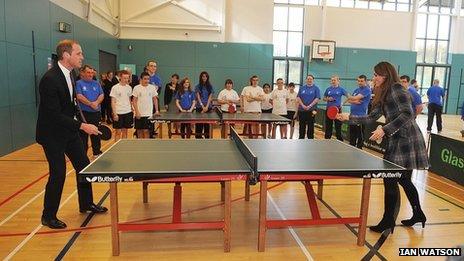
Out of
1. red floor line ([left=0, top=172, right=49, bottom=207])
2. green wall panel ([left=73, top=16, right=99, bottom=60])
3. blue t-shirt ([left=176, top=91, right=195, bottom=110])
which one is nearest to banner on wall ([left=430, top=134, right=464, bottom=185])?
blue t-shirt ([left=176, top=91, right=195, bottom=110])

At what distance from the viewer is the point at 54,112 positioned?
3359 mm

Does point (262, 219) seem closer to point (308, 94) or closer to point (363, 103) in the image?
point (363, 103)

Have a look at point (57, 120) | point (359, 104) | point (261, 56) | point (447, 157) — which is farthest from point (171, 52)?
point (57, 120)

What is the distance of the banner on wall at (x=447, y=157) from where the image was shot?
5.73 metres

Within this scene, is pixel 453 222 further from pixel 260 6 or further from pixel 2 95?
pixel 260 6

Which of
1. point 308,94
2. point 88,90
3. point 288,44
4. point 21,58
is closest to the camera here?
point 88,90

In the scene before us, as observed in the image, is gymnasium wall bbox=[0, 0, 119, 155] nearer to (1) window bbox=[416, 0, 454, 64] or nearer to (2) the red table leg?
(2) the red table leg

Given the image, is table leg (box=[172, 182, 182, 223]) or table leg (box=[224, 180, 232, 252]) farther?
table leg (box=[172, 182, 182, 223])

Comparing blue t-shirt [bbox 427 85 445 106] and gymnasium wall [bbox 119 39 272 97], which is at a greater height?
gymnasium wall [bbox 119 39 272 97]

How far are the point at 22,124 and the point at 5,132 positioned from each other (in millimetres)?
674

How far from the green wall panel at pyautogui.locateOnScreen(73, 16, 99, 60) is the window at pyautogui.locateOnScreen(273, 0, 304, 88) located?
8.17m

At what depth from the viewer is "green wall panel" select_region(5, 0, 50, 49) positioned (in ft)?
22.5

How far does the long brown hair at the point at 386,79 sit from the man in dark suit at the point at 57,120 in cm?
277

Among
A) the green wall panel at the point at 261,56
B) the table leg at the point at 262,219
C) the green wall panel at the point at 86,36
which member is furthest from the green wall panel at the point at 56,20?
the green wall panel at the point at 261,56
